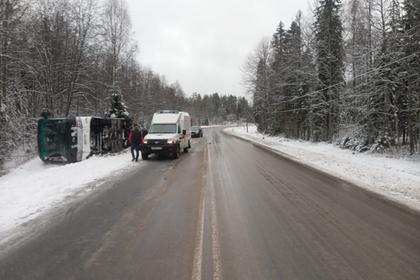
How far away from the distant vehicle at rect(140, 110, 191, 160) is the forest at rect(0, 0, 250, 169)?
284 inches

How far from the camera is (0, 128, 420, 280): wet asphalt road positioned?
13.2 ft

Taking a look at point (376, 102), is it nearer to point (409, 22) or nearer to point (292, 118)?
point (409, 22)

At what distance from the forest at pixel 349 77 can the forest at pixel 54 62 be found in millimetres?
19677

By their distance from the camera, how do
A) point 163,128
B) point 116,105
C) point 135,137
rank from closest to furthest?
1. point 135,137
2. point 163,128
3. point 116,105

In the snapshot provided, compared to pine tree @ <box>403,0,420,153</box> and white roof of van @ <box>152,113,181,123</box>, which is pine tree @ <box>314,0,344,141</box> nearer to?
pine tree @ <box>403,0,420,153</box>

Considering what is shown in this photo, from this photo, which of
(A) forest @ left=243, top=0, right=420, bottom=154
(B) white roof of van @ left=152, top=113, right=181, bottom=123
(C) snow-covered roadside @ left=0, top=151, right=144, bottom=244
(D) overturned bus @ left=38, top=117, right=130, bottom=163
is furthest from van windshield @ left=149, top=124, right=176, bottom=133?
(A) forest @ left=243, top=0, right=420, bottom=154

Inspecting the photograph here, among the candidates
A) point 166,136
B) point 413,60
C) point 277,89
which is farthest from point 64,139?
point 277,89

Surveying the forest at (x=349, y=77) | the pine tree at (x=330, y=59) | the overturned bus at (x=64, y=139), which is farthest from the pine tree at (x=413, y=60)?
the overturned bus at (x=64, y=139)

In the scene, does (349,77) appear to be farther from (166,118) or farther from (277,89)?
(166,118)

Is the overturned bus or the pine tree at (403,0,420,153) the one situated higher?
the pine tree at (403,0,420,153)

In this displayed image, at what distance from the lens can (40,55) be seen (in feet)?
72.7

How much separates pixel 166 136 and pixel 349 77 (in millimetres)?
21907

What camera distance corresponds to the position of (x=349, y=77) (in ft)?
99.1

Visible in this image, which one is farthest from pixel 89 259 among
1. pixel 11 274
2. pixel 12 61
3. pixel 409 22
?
pixel 409 22
